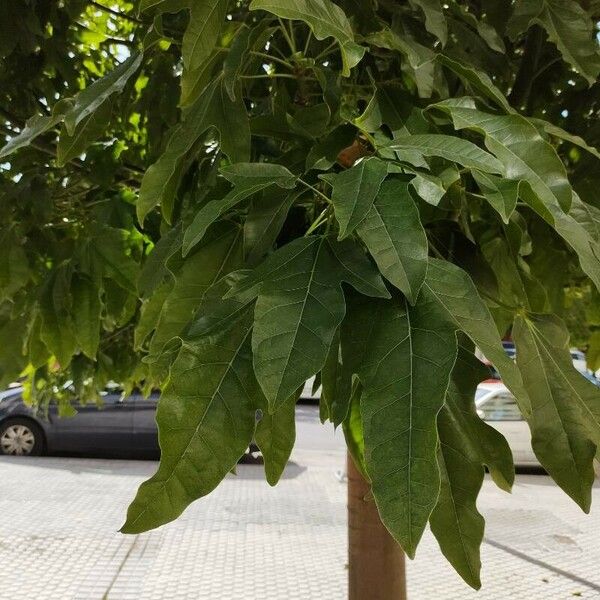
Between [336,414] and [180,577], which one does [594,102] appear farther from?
[180,577]

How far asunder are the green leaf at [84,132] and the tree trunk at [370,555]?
1033 millimetres

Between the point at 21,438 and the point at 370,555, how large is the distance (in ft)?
25.9

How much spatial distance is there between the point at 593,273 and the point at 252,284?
297 millimetres

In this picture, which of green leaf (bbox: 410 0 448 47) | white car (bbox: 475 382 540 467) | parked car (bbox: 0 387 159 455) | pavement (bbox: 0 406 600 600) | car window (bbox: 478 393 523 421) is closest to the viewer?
green leaf (bbox: 410 0 448 47)

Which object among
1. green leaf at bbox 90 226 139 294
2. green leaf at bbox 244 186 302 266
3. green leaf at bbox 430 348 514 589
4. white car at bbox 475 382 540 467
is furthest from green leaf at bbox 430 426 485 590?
white car at bbox 475 382 540 467

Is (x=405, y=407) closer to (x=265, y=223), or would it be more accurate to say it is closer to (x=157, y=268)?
(x=265, y=223)

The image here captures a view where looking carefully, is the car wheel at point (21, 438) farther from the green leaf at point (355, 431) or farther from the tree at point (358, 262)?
the green leaf at point (355, 431)

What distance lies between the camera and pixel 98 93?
0.96 meters

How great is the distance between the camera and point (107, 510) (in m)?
6.14

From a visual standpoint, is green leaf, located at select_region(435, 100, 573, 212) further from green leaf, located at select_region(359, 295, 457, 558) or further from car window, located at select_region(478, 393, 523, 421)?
car window, located at select_region(478, 393, 523, 421)

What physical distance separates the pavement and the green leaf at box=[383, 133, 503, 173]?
3.94m

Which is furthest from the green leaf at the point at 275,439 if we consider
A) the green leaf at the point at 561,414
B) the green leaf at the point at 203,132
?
the green leaf at the point at 203,132

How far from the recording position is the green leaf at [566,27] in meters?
1.07

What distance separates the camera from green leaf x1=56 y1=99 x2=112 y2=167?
1012mm
